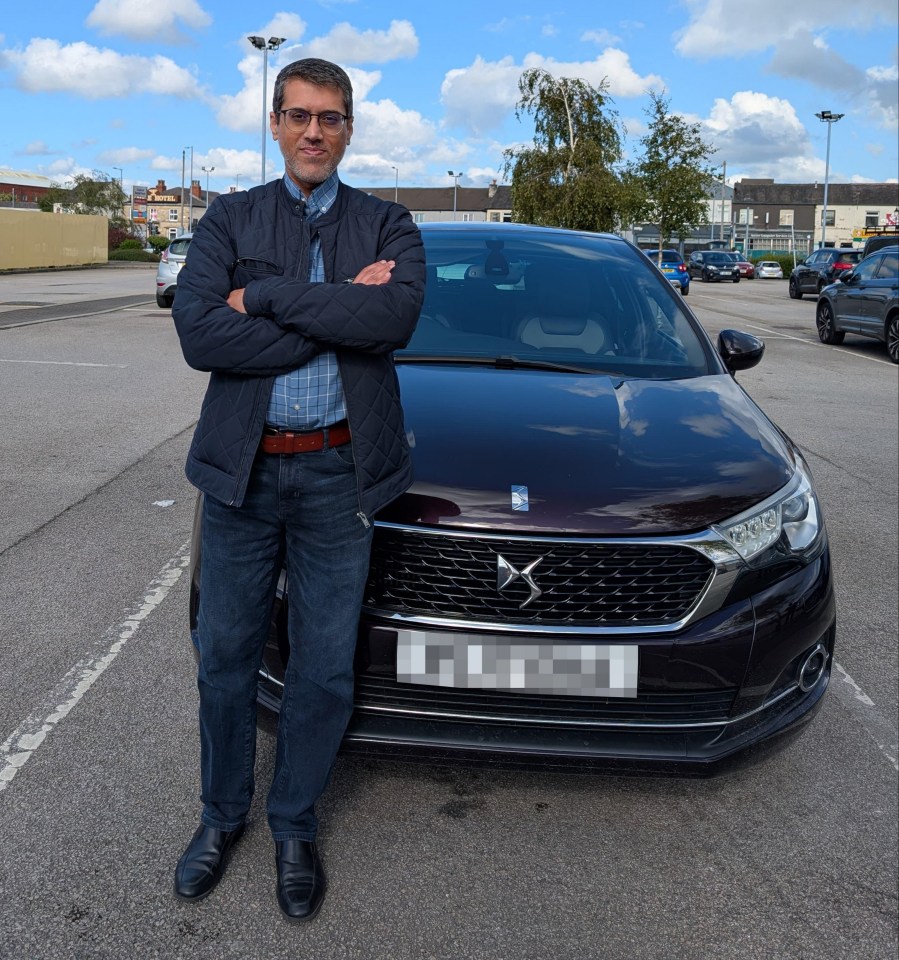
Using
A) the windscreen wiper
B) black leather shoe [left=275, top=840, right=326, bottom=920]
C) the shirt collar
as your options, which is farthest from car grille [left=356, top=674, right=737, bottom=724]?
the windscreen wiper

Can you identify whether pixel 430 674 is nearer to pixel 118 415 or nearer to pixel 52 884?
pixel 52 884

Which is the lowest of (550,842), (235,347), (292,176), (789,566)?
(550,842)

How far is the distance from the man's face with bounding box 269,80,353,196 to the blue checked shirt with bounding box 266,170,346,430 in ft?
0.52

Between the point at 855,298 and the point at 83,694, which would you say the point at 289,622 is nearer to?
the point at 83,694

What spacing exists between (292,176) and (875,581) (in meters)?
3.75

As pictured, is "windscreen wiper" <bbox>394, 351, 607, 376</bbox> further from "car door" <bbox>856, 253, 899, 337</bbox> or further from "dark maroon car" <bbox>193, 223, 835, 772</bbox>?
"car door" <bbox>856, 253, 899, 337</bbox>

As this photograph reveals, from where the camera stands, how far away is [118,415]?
8.93 m

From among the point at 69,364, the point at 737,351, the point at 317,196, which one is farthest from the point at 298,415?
the point at 69,364

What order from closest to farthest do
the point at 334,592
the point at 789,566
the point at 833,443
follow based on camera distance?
the point at 334,592 → the point at 789,566 → the point at 833,443

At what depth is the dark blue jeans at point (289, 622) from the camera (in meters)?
2.29

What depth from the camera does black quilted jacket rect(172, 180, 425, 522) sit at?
2.16 metres

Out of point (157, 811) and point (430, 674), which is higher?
point (430, 674)

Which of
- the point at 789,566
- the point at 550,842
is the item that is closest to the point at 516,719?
the point at 550,842

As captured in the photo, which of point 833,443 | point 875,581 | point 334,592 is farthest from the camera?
point 833,443
